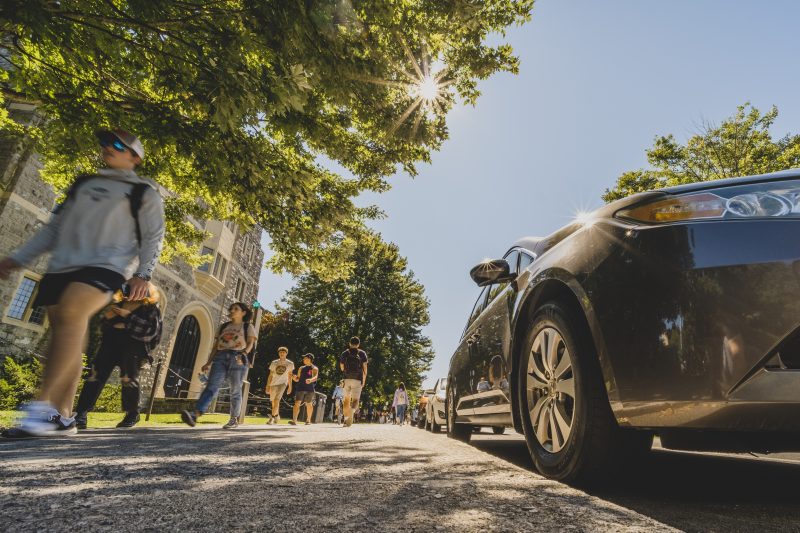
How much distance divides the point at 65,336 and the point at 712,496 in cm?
346

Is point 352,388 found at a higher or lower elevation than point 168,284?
lower

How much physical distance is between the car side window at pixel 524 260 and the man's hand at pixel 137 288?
101 inches

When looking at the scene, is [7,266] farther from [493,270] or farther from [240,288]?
[240,288]

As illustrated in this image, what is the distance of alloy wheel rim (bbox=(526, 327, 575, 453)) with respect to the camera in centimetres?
214

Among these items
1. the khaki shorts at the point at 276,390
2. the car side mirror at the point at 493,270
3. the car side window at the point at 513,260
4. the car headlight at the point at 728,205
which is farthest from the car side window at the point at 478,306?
the khaki shorts at the point at 276,390

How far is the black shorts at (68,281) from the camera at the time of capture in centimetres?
253

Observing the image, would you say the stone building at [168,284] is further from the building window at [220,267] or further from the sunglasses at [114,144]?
the sunglasses at [114,144]

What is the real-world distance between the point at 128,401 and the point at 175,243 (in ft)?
19.4

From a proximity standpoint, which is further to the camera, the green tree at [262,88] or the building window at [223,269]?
the building window at [223,269]

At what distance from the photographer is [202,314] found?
21.3m

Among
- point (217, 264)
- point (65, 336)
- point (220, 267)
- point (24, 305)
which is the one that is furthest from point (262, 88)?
point (220, 267)

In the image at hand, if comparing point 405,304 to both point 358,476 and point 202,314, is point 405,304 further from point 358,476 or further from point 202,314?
point 358,476

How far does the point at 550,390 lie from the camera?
2.28 metres

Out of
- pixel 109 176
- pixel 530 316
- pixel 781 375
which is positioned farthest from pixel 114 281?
pixel 781 375
